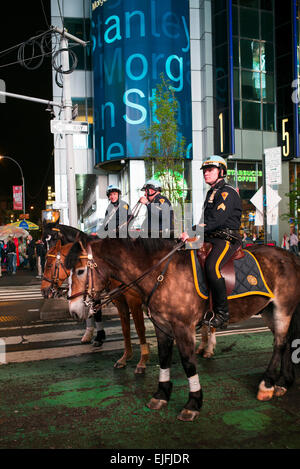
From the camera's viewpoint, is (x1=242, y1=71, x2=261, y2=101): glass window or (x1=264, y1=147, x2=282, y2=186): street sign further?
(x1=242, y1=71, x2=261, y2=101): glass window

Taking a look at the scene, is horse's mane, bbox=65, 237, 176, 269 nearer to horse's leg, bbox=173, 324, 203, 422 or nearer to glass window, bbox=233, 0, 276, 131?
horse's leg, bbox=173, 324, 203, 422

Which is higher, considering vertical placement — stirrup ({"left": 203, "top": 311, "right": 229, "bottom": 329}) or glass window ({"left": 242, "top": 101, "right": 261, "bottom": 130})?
glass window ({"left": 242, "top": 101, "right": 261, "bottom": 130})

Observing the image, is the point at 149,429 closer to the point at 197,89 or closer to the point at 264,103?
the point at 197,89

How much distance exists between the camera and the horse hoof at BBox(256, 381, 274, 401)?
14.7ft

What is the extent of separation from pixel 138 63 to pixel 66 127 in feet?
49.9

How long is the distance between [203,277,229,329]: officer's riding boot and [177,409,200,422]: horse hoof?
3.11ft

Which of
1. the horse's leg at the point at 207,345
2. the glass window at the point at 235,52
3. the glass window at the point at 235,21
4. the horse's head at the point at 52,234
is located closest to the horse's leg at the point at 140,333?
the horse's leg at the point at 207,345

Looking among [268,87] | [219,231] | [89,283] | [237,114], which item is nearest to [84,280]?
[89,283]

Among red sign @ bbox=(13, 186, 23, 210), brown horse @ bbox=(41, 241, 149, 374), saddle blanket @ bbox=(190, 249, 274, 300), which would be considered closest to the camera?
saddle blanket @ bbox=(190, 249, 274, 300)

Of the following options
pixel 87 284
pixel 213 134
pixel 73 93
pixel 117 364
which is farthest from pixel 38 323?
pixel 73 93

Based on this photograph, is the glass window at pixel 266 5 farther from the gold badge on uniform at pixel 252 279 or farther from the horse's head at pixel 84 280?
the horse's head at pixel 84 280

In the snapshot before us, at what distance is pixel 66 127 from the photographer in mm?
11734

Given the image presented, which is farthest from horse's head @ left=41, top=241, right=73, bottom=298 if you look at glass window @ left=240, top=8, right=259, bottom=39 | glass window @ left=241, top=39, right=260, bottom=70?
glass window @ left=240, top=8, right=259, bottom=39

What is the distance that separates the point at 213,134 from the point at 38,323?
795 inches
